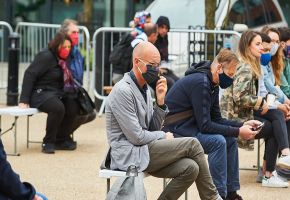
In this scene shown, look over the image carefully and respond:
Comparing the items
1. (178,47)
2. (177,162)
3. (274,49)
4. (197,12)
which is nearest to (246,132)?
(177,162)

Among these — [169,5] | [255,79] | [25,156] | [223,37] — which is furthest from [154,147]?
[169,5]

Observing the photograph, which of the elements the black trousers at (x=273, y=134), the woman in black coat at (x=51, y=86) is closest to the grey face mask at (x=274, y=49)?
the black trousers at (x=273, y=134)

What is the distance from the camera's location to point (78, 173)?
9.92 metres

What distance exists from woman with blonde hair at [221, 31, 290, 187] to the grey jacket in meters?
2.03

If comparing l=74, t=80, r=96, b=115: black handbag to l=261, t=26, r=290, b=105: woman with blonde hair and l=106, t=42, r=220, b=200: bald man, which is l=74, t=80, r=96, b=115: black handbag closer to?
l=261, t=26, r=290, b=105: woman with blonde hair

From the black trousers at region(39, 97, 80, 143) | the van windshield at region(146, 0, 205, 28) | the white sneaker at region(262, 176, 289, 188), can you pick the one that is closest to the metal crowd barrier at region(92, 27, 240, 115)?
the van windshield at region(146, 0, 205, 28)

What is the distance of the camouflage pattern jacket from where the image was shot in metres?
9.05

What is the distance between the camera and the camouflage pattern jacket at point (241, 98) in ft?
29.7

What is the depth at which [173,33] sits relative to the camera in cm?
1461

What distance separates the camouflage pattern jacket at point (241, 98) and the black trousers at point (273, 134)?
0.35m

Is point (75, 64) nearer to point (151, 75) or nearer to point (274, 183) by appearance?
point (274, 183)

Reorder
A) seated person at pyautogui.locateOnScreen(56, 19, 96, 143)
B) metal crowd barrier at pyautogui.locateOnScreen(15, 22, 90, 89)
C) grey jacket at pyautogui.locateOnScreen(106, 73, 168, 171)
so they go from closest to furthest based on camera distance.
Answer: grey jacket at pyautogui.locateOnScreen(106, 73, 168, 171), seated person at pyautogui.locateOnScreen(56, 19, 96, 143), metal crowd barrier at pyautogui.locateOnScreen(15, 22, 90, 89)

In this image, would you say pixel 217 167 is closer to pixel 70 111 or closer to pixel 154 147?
pixel 154 147

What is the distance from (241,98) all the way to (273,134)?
0.73 metres
